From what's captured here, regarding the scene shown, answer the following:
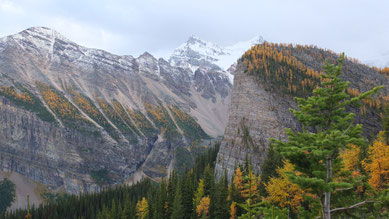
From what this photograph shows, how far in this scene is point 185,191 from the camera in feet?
180

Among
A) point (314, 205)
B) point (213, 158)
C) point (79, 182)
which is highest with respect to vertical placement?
point (314, 205)

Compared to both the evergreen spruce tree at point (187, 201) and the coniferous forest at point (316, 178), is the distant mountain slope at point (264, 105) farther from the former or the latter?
the evergreen spruce tree at point (187, 201)

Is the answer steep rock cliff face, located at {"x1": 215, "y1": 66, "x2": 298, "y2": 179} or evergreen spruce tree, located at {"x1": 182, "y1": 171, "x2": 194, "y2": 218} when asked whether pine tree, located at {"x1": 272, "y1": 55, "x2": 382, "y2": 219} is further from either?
steep rock cliff face, located at {"x1": 215, "y1": 66, "x2": 298, "y2": 179}

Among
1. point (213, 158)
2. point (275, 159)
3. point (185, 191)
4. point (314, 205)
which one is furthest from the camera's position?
point (213, 158)

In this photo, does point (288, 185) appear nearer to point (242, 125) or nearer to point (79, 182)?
point (242, 125)

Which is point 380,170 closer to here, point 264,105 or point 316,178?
point 316,178

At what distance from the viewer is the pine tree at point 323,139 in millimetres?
10328

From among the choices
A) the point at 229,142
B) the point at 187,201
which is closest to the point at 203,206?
the point at 187,201

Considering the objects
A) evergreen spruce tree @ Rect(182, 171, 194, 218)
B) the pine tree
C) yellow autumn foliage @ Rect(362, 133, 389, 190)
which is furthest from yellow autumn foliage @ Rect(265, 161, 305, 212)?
evergreen spruce tree @ Rect(182, 171, 194, 218)

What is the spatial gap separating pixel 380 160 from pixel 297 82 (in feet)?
166

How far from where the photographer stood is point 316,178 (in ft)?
33.1

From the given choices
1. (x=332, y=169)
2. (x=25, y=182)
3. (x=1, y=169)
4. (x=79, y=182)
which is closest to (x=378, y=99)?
(x=332, y=169)

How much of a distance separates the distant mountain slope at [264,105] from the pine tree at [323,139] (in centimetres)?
5616

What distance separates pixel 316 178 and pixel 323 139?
1.72 metres
